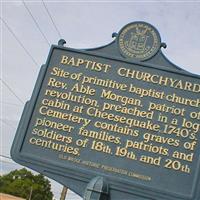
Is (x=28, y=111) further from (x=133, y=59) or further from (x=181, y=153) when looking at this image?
(x=181, y=153)

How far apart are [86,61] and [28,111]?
4.20 feet

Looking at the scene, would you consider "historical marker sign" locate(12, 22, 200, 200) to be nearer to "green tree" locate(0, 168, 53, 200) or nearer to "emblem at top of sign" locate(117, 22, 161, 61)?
"emblem at top of sign" locate(117, 22, 161, 61)

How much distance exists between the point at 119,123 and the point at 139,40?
1414mm

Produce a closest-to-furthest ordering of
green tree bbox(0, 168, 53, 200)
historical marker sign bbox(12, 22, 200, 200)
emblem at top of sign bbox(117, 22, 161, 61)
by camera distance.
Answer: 1. historical marker sign bbox(12, 22, 200, 200)
2. emblem at top of sign bbox(117, 22, 161, 61)
3. green tree bbox(0, 168, 53, 200)

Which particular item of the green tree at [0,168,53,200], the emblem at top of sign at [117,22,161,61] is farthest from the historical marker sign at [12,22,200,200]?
the green tree at [0,168,53,200]

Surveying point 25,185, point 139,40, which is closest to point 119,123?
A: point 139,40

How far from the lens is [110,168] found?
639cm

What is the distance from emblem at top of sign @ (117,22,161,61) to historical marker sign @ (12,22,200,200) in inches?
0.6

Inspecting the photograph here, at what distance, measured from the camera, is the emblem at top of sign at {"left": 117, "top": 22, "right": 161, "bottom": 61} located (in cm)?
695

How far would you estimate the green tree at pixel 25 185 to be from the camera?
217ft

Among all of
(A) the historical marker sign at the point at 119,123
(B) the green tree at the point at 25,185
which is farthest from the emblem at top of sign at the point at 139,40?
(B) the green tree at the point at 25,185

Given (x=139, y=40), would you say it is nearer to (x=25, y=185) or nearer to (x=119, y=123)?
(x=119, y=123)

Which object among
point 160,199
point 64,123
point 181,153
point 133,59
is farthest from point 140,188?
point 133,59

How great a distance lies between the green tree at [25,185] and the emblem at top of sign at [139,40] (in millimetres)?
59795
